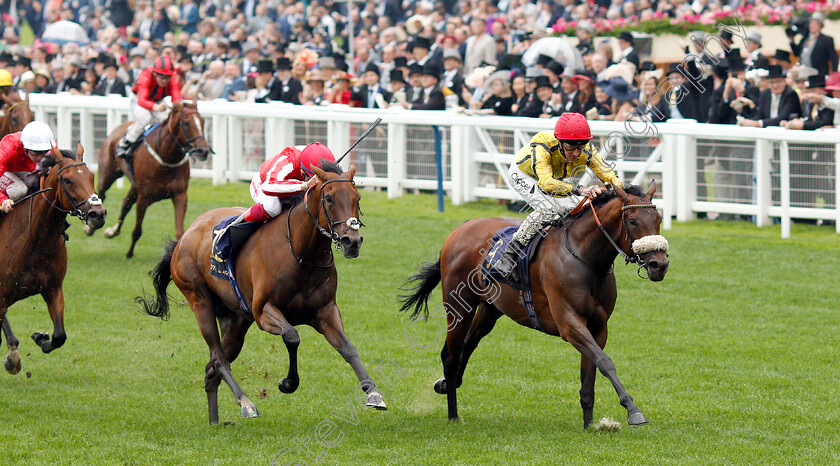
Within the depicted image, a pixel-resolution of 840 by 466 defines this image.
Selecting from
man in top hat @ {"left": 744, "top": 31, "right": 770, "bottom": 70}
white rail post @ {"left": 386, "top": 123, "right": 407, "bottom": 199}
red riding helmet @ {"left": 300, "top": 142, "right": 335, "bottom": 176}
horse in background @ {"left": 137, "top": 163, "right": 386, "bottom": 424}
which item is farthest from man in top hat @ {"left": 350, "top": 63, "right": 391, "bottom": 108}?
red riding helmet @ {"left": 300, "top": 142, "right": 335, "bottom": 176}

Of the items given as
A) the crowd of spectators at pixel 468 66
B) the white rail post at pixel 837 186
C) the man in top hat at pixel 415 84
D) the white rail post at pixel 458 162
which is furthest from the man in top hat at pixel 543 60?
the white rail post at pixel 837 186

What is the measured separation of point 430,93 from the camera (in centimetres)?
1417

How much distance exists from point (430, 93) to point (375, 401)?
881 cm

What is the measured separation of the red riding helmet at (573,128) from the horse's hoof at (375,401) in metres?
1.72

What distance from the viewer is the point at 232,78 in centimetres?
1702

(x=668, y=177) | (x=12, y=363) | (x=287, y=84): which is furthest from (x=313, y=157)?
(x=287, y=84)

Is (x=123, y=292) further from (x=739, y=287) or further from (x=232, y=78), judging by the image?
(x=232, y=78)

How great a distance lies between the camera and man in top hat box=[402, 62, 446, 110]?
554 inches

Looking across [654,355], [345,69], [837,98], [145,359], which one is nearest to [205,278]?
[145,359]

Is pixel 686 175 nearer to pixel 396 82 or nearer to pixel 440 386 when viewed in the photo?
pixel 396 82

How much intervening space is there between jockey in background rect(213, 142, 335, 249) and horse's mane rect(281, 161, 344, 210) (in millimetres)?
29

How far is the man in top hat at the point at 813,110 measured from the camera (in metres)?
11.2

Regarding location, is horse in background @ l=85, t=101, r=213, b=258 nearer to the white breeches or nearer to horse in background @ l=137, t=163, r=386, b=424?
horse in background @ l=137, t=163, r=386, b=424

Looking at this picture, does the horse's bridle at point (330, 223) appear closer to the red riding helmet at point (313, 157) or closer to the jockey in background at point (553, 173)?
the red riding helmet at point (313, 157)
